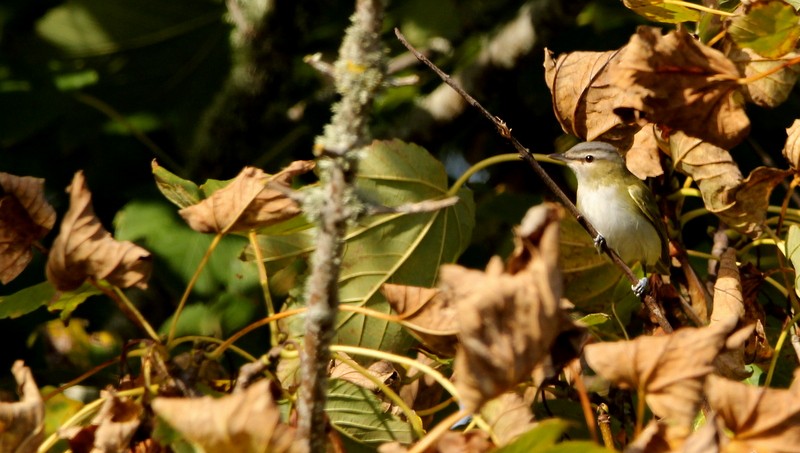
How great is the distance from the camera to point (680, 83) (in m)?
1.50

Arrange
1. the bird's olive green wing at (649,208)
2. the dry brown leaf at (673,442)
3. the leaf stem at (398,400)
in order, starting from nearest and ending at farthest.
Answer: the dry brown leaf at (673,442) → the leaf stem at (398,400) → the bird's olive green wing at (649,208)

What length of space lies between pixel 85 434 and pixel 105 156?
245cm

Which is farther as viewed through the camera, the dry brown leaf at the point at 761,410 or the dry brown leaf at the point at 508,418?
the dry brown leaf at the point at 508,418

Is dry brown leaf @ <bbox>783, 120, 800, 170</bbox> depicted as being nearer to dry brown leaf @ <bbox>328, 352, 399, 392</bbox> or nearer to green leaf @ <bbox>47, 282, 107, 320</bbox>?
dry brown leaf @ <bbox>328, 352, 399, 392</bbox>

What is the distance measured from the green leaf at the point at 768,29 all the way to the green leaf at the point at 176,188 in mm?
876

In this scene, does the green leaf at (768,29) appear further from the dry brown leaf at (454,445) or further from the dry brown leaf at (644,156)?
the dry brown leaf at (454,445)

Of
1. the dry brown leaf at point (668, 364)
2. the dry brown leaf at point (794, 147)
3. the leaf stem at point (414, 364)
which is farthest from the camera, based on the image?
the dry brown leaf at point (794, 147)

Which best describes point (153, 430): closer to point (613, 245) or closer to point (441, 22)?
point (613, 245)

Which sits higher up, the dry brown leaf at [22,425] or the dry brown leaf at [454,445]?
the dry brown leaf at [22,425]

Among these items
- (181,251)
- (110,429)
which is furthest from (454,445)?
(181,251)

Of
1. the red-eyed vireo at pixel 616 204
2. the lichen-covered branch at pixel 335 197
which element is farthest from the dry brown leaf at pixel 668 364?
the red-eyed vireo at pixel 616 204

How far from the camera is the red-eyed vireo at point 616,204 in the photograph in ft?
9.17

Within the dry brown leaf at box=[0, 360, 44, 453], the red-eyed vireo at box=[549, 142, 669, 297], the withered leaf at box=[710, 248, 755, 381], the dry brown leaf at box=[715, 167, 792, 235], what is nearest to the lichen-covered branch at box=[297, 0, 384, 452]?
the dry brown leaf at box=[0, 360, 44, 453]

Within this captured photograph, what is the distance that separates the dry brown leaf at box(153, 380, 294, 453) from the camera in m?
0.98
